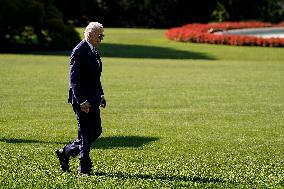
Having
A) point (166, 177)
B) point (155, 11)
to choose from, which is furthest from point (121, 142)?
point (155, 11)

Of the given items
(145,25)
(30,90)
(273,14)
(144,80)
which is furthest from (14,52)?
(273,14)

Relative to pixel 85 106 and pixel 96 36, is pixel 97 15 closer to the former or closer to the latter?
pixel 96 36

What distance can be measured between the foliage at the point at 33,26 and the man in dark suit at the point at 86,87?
119 feet

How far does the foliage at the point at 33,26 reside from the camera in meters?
44.5

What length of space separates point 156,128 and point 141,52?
29582 millimetres

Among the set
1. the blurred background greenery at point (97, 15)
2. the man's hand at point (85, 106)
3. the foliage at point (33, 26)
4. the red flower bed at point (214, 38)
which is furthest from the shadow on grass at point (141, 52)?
the man's hand at point (85, 106)

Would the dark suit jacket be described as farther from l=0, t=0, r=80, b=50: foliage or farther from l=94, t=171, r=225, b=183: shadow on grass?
l=0, t=0, r=80, b=50: foliage

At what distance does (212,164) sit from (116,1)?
2736 inches

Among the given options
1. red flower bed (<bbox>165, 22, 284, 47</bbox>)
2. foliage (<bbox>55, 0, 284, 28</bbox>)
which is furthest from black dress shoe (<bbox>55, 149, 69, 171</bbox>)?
foliage (<bbox>55, 0, 284, 28</bbox>)

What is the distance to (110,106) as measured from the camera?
17984mm

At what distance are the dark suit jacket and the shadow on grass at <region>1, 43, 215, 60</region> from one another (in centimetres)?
3130

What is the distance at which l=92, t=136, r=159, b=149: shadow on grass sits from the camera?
38.9ft

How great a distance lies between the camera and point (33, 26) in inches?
1795

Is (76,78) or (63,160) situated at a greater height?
(76,78)
